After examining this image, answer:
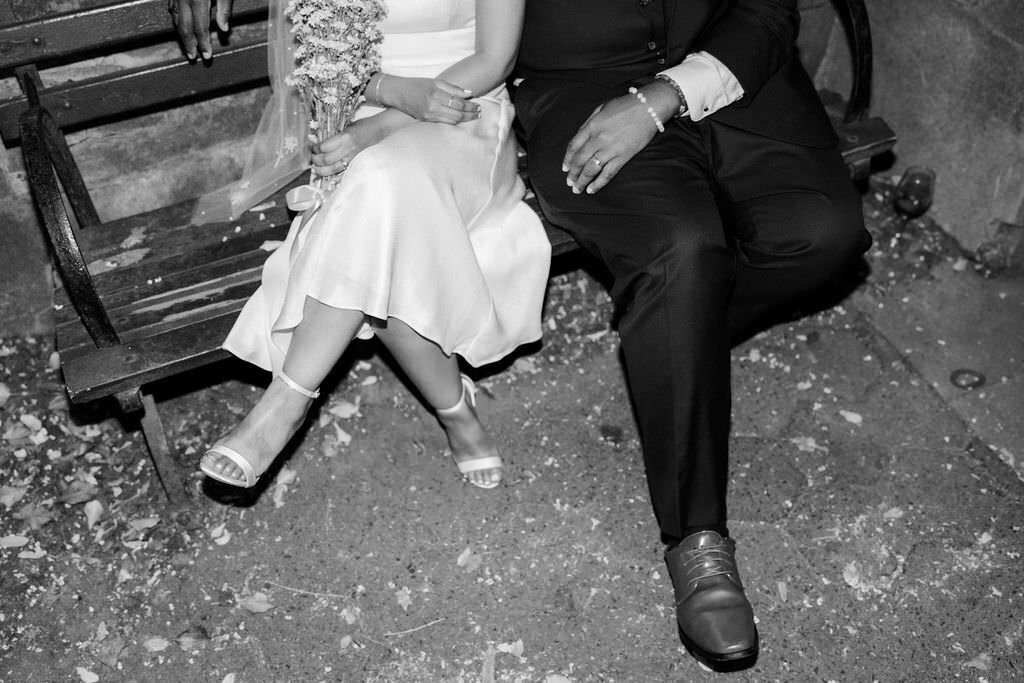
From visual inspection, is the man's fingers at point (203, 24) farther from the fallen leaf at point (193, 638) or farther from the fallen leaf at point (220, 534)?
the fallen leaf at point (193, 638)

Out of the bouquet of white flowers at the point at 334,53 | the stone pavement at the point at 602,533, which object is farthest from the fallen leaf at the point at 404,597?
the bouquet of white flowers at the point at 334,53

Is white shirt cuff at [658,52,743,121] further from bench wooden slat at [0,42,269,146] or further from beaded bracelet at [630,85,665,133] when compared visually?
bench wooden slat at [0,42,269,146]

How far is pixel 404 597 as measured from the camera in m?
3.10

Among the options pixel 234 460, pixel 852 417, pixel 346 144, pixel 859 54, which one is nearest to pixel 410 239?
pixel 346 144

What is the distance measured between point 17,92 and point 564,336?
200 cm

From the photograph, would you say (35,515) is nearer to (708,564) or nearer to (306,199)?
(306,199)

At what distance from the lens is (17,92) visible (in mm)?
3410

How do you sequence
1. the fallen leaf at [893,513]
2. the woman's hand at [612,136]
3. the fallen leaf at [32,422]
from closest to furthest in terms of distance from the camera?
the woman's hand at [612,136], the fallen leaf at [893,513], the fallen leaf at [32,422]

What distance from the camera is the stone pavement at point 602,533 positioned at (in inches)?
117

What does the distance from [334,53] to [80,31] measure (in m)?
0.96

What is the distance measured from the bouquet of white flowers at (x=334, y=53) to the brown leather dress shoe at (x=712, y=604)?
4.77 feet

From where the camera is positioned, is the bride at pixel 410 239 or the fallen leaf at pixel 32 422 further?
the fallen leaf at pixel 32 422

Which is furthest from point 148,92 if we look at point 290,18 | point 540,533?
point 540,533

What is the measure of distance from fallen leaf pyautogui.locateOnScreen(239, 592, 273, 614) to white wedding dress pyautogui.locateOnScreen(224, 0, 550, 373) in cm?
66
